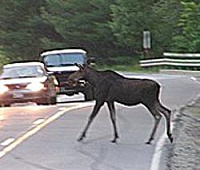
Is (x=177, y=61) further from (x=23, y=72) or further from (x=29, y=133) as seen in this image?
(x=29, y=133)

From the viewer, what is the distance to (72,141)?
15.5 meters

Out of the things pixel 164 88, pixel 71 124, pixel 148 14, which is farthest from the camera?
pixel 148 14

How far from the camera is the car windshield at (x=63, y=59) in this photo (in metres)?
31.1

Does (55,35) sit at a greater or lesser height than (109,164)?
lesser

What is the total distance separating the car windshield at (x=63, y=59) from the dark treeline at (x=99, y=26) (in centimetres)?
1930

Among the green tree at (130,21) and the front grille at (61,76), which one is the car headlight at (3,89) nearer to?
the front grille at (61,76)

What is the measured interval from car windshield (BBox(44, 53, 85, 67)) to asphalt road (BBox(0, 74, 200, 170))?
8400 mm

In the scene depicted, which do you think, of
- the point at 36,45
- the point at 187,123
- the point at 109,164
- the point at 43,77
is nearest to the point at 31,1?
the point at 36,45

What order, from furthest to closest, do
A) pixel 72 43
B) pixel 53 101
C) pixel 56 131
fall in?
pixel 72 43, pixel 53 101, pixel 56 131

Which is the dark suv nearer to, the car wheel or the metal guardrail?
the car wheel

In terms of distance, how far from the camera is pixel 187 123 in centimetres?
1878

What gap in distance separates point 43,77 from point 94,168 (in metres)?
13.4

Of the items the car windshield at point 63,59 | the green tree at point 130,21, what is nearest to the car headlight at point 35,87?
the car windshield at point 63,59

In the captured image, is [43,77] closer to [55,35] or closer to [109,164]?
[109,164]
